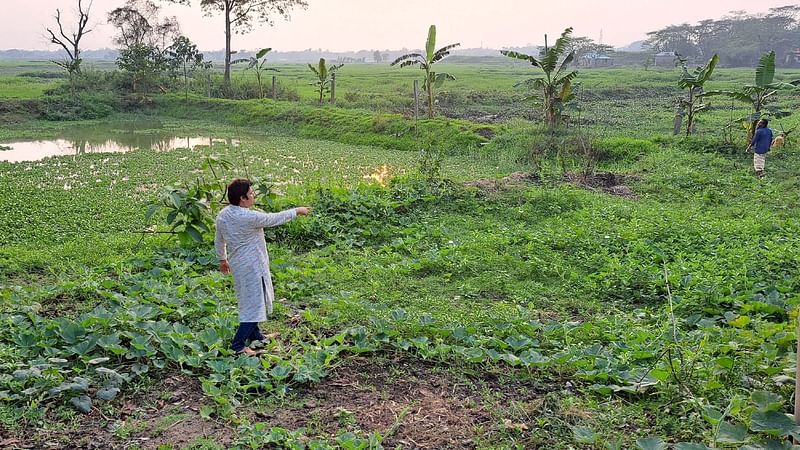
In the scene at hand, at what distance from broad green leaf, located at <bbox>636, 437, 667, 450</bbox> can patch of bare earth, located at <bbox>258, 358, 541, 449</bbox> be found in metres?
0.78

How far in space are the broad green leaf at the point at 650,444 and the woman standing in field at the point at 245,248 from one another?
2.59m

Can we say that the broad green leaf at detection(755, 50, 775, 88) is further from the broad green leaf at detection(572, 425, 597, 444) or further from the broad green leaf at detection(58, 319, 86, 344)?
the broad green leaf at detection(58, 319, 86, 344)

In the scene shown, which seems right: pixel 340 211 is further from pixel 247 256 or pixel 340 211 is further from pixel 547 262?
pixel 247 256

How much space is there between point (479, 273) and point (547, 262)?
2.65 ft

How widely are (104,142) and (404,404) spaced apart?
695 inches

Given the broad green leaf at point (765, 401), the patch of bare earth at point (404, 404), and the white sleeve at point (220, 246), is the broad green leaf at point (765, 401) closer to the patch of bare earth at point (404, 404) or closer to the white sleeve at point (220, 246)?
the patch of bare earth at point (404, 404)

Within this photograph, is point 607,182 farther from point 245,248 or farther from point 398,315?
point 245,248

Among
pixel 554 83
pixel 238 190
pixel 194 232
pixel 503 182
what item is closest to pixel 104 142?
pixel 554 83

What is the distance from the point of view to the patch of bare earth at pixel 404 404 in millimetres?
3525

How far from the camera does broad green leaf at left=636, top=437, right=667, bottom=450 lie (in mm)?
3037

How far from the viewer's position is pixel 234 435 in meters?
3.43

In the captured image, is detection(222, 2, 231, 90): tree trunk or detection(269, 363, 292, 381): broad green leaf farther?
detection(222, 2, 231, 90): tree trunk

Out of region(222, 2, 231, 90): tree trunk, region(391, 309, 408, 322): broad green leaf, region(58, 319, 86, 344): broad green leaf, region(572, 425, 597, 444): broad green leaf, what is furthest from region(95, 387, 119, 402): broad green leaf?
region(222, 2, 231, 90): tree trunk

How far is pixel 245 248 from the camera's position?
14.6ft
